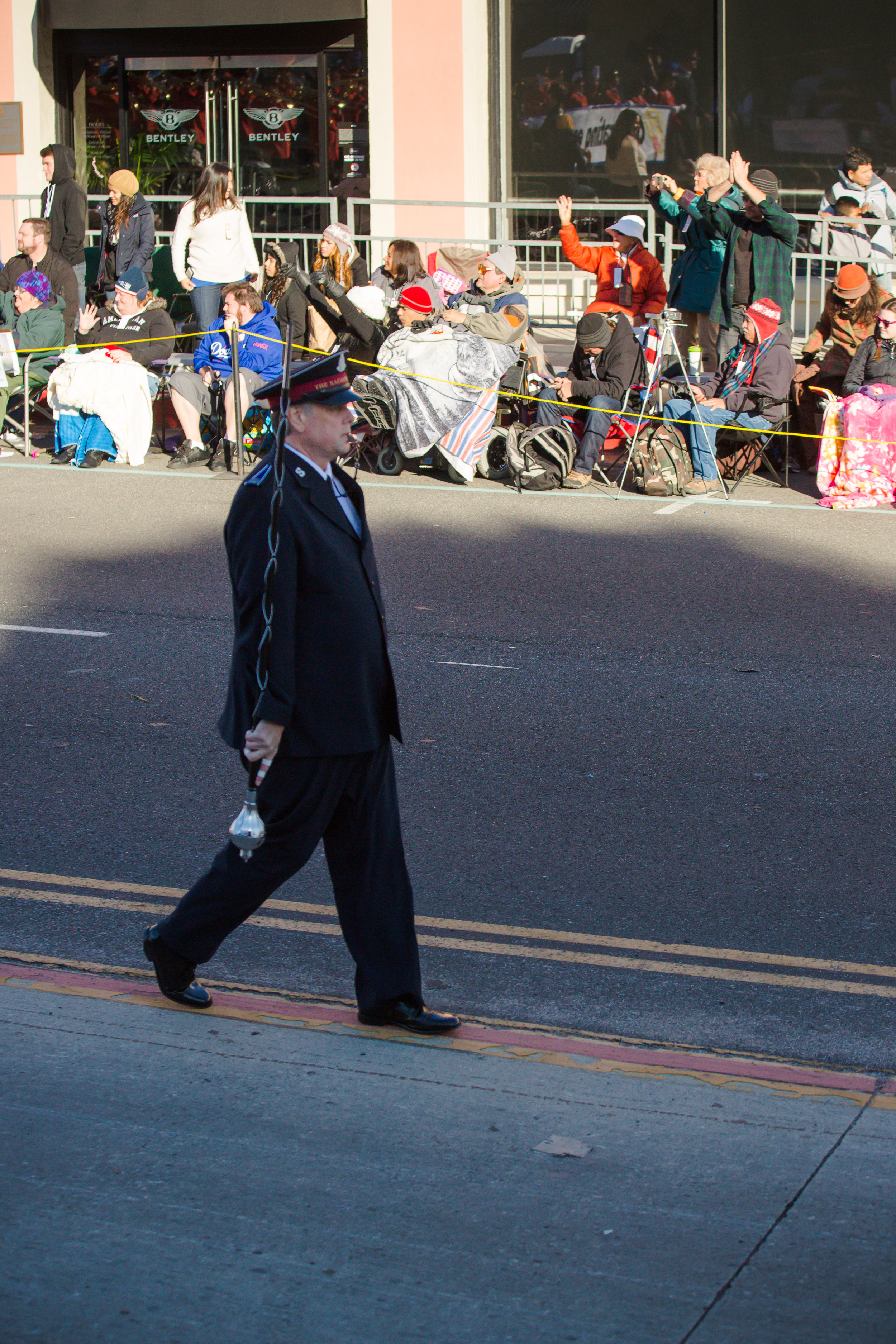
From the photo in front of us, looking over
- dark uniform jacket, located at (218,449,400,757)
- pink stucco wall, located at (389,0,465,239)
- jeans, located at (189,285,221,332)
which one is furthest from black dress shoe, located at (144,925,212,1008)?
pink stucco wall, located at (389,0,465,239)

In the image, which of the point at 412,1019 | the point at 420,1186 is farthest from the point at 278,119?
the point at 420,1186

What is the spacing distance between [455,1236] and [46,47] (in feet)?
72.3

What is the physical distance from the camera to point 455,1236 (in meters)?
3.33

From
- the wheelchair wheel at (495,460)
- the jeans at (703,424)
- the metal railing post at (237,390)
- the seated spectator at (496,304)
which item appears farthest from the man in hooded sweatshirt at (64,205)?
the jeans at (703,424)

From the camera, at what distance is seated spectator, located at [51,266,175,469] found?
14508mm

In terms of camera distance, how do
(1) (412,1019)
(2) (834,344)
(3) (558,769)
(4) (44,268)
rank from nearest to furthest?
1. (1) (412,1019)
2. (3) (558,769)
3. (2) (834,344)
4. (4) (44,268)

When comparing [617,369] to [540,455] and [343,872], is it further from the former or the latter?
[343,872]

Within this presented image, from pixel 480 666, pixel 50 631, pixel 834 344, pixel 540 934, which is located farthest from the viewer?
pixel 834 344

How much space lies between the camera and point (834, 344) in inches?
531

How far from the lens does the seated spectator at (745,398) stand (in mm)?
12992

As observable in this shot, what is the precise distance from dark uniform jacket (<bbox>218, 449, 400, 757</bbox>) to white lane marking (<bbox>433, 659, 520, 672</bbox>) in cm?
400

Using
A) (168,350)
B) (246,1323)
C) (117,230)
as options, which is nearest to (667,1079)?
(246,1323)

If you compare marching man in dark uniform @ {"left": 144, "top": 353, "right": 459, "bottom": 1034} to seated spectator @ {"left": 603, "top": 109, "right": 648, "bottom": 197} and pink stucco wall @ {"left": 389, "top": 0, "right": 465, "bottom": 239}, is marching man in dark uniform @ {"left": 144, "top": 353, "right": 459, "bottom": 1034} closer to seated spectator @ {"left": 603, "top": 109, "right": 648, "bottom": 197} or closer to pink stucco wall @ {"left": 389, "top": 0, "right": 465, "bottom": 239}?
pink stucco wall @ {"left": 389, "top": 0, "right": 465, "bottom": 239}

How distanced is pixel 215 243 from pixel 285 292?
0.88 meters
